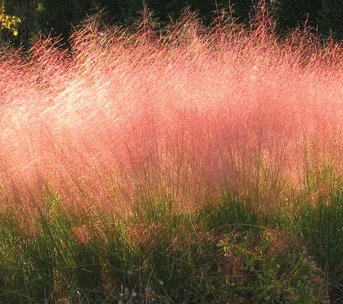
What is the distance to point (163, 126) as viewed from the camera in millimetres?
3475

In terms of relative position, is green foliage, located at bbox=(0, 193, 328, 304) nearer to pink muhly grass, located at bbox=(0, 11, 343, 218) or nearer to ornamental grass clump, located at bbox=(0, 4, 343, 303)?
ornamental grass clump, located at bbox=(0, 4, 343, 303)

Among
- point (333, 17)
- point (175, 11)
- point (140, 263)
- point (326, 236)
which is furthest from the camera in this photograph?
point (175, 11)

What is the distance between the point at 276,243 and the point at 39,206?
1.15m

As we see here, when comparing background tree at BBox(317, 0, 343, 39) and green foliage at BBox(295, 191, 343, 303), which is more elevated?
green foliage at BBox(295, 191, 343, 303)

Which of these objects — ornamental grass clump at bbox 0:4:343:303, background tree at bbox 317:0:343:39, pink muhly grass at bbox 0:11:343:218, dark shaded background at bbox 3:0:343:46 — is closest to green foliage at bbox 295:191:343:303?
ornamental grass clump at bbox 0:4:343:303

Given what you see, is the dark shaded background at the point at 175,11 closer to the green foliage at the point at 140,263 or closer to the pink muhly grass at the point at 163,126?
the pink muhly grass at the point at 163,126

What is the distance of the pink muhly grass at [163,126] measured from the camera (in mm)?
3166

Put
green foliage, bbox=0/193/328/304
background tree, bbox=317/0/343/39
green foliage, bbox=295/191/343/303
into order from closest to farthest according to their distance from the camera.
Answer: green foliage, bbox=0/193/328/304
green foliage, bbox=295/191/343/303
background tree, bbox=317/0/343/39

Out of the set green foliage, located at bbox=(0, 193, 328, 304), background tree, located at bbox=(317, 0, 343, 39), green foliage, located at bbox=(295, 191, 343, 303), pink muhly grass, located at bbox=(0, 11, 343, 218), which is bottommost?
background tree, located at bbox=(317, 0, 343, 39)

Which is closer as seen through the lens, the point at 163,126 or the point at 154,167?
the point at 154,167

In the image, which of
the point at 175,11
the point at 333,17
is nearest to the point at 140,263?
the point at 333,17

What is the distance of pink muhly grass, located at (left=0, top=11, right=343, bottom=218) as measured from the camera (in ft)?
10.4

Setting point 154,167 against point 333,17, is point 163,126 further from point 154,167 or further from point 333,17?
point 333,17

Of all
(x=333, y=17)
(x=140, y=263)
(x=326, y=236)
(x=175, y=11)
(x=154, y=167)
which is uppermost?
(x=154, y=167)
